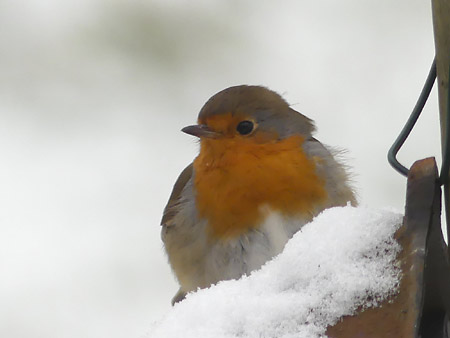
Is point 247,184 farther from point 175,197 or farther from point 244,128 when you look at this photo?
point 175,197

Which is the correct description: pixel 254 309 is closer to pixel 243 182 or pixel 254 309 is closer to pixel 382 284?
pixel 382 284

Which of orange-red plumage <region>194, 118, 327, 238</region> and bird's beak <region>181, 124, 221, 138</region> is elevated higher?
bird's beak <region>181, 124, 221, 138</region>

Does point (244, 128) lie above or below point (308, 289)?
above

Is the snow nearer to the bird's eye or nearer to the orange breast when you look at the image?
the orange breast

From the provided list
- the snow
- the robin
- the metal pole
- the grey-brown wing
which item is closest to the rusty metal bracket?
the snow

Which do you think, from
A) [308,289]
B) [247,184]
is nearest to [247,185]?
[247,184]

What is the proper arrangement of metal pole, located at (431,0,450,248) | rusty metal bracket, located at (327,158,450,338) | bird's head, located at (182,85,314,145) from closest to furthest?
rusty metal bracket, located at (327,158,450,338) < metal pole, located at (431,0,450,248) < bird's head, located at (182,85,314,145)
